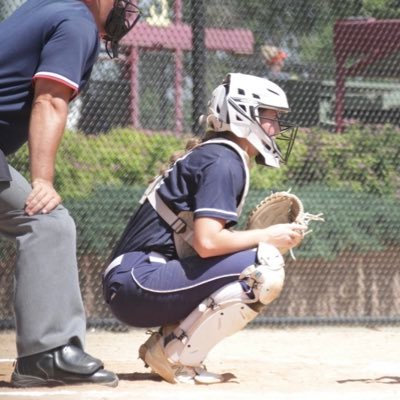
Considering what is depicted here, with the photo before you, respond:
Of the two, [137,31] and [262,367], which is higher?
[137,31]

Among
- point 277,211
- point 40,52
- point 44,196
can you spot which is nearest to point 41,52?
point 40,52

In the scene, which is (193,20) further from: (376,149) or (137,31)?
(376,149)

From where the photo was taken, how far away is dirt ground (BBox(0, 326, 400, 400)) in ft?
13.5

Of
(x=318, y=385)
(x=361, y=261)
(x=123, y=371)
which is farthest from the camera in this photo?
(x=361, y=261)

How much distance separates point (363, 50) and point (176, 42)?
1.45m

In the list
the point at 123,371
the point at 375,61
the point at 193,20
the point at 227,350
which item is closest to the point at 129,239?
the point at 123,371

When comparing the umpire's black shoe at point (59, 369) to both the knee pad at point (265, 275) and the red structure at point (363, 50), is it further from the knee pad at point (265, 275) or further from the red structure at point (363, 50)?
the red structure at point (363, 50)

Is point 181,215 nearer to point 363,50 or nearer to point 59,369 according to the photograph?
point 59,369

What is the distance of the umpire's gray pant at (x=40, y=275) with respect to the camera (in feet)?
13.6

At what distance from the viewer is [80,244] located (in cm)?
696

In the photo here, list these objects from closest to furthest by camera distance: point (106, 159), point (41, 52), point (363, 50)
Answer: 1. point (41, 52)
2. point (106, 159)
3. point (363, 50)

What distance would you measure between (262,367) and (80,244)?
212 cm

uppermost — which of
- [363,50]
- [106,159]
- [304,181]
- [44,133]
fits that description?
[44,133]

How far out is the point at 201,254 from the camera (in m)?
4.33
